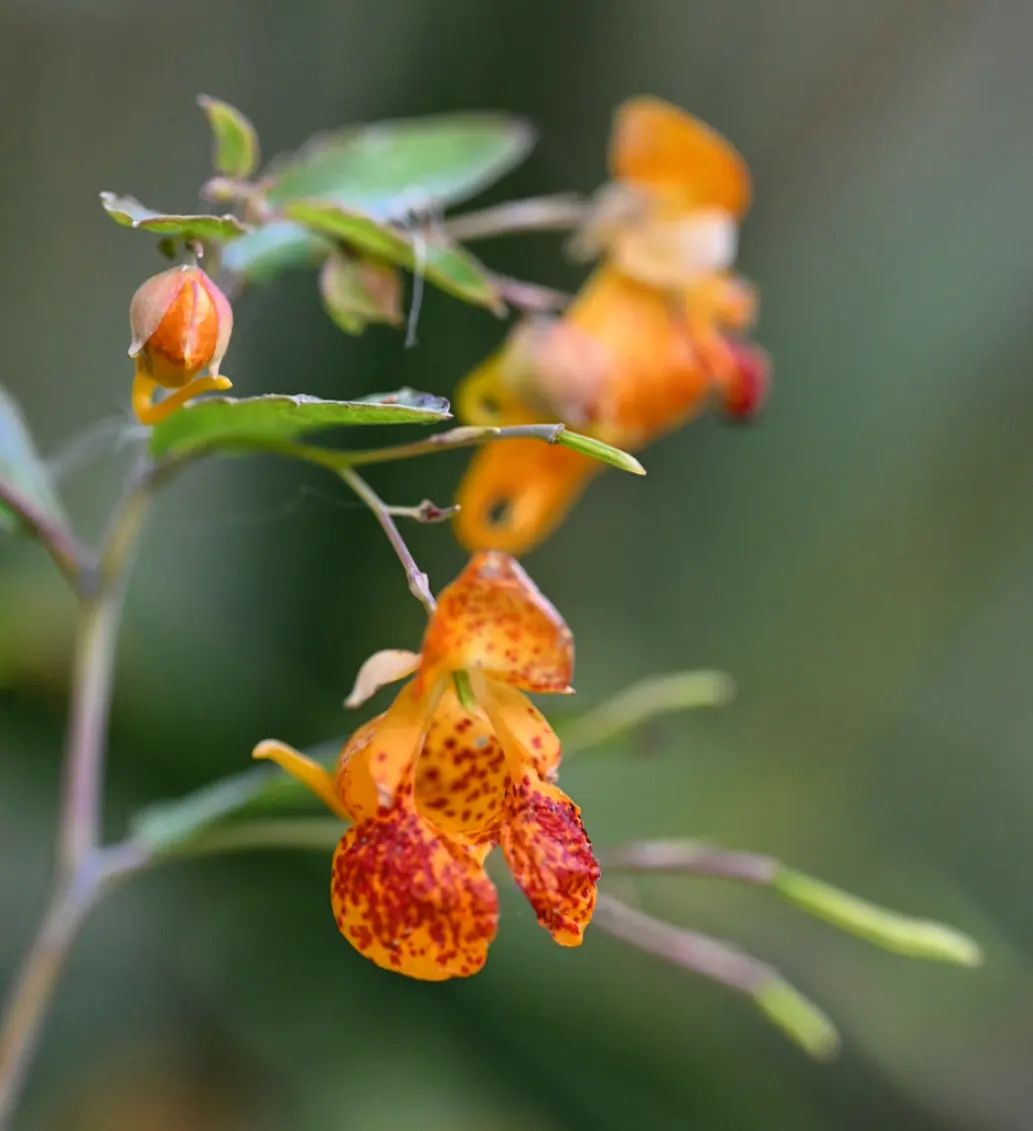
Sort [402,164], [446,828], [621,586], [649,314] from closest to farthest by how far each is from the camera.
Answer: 1. [446,828]
2. [402,164]
3. [649,314]
4. [621,586]

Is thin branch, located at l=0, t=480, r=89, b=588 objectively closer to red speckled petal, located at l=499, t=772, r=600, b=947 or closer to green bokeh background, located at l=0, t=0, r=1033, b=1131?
red speckled petal, located at l=499, t=772, r=600, b=947

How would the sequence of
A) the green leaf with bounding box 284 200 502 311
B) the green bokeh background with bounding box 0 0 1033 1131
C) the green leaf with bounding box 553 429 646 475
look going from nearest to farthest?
the green leaf with bounding box 553 429 646 475, the green leaf with bounding box 284 200 502 311, the green bokeh background with bounding box 0 0 1033 1131

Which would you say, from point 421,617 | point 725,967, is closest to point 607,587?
point 421,617

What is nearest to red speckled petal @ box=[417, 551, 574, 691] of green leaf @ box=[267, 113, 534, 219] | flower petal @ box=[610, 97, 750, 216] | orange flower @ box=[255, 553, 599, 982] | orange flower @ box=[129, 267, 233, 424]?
orange flower @ box=[255, 553, 599, 982]

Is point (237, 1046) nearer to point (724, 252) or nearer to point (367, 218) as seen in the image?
point (724, 252)

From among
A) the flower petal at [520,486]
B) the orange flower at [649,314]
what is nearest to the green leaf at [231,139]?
the orange flower at [649,314]

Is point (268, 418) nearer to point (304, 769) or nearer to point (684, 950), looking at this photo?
point (304, 769)

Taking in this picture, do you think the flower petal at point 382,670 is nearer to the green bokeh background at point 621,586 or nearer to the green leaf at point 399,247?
the green leaf at point 399,247

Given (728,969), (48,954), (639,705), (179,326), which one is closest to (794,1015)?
(728,969)
